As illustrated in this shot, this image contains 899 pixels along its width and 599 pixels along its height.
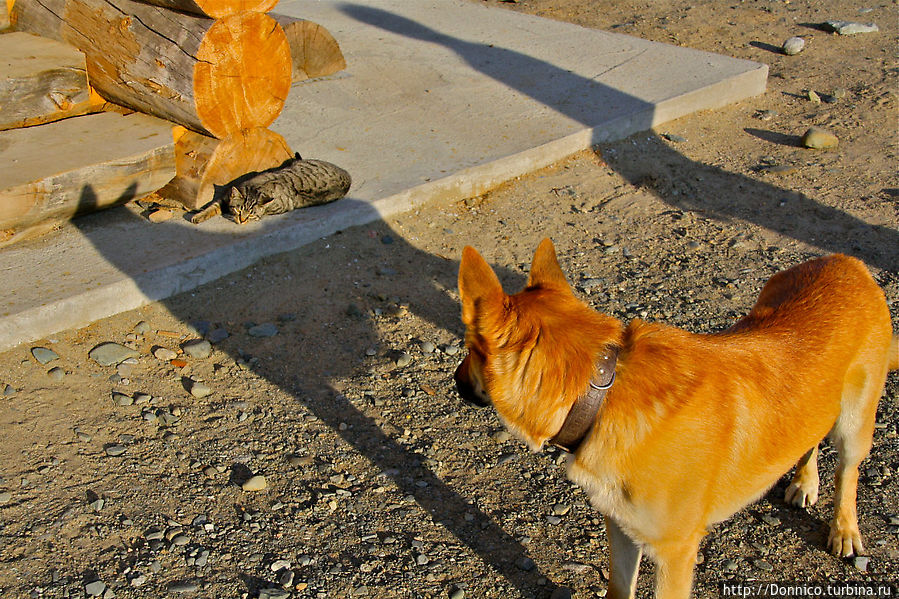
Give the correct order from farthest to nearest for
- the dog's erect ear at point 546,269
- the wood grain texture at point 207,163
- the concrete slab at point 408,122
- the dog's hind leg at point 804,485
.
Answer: the wood grain texture at point 207,163 < the concrete slab at point 408,122 < the dog's hind leg at point 804,485 < the dog's erect ear at point 546,269

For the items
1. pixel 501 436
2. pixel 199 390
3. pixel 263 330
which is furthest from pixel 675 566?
pixel 263 330

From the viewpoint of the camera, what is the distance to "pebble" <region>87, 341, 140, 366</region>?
461cm

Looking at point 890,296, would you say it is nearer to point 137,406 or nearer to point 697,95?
point 697,95

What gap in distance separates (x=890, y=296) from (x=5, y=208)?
6015 millimetres

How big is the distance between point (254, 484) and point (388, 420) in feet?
2.84

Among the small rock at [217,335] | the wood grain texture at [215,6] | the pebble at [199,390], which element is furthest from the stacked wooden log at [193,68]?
the pebble at [199,390]

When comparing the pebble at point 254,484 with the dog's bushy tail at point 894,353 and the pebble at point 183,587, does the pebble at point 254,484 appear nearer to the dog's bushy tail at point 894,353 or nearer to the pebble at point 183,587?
the pebble at point 183,587

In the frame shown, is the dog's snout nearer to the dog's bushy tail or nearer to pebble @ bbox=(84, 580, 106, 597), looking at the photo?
pebble @ bbox=(84, 580, 106, 597)

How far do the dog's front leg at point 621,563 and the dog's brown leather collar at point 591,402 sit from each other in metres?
0.55

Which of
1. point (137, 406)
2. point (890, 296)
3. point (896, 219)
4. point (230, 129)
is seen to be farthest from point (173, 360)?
point (896, 219)

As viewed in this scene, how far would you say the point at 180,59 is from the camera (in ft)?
18.0

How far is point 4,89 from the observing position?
5488 mm

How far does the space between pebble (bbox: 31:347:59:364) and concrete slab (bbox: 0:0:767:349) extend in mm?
141

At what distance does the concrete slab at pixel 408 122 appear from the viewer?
5.07 metres
